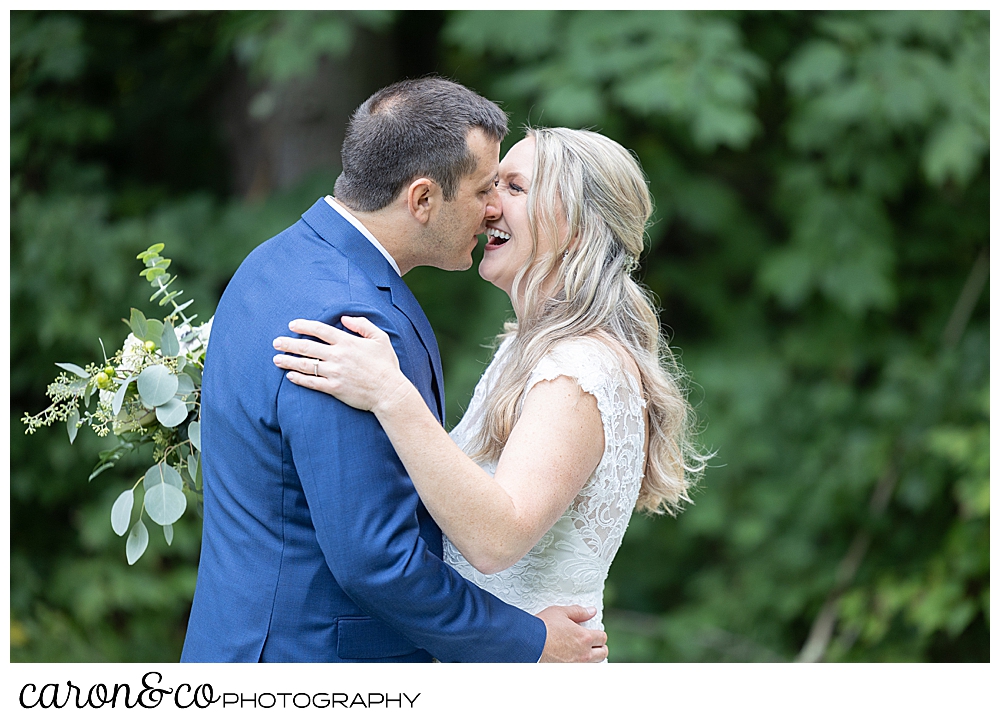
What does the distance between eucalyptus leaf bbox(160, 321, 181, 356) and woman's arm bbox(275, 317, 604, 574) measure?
589 millimetres

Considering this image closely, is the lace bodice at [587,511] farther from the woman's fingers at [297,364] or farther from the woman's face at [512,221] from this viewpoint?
the woman's fingers at [297,364]

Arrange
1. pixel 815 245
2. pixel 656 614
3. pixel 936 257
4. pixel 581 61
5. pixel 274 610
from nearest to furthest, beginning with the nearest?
1. pixel 274 610
2. pixel 581 61
3. pixel 815 245
4. pixel 936 257
5. pixel 656 614

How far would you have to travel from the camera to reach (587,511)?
216 centimetres

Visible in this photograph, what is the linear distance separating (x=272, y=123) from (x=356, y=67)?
59 centimetres

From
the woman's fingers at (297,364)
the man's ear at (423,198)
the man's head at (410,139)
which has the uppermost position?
the man's head at (410,139)

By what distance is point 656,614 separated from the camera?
5.97 metres

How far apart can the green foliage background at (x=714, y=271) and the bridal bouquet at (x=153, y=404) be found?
249 cm

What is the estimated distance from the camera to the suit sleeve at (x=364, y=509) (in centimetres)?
171

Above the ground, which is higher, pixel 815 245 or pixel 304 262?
pixel 304 262

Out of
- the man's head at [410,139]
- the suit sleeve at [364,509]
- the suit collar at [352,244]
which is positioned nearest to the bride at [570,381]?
the suit sleeve at [364,509]

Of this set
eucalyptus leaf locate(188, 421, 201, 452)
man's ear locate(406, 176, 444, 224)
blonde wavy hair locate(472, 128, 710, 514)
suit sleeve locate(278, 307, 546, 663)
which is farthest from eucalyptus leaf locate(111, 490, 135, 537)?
man's ear locate(406, 176, 444, 224)

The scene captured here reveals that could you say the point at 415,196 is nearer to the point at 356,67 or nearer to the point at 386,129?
the point at 386,129

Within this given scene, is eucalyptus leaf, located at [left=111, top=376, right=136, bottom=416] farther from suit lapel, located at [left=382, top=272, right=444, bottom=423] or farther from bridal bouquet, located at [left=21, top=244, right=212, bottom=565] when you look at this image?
suit lapel, located at [left=382, top=272, right=444, bottom=423]

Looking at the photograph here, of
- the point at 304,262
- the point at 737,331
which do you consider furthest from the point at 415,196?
the point at 737,331
